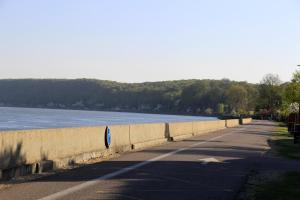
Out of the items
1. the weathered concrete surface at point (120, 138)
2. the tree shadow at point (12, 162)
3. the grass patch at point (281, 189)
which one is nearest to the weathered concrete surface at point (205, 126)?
the weathered concrete surface at point (120, 138)

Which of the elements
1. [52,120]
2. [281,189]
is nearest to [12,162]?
[281,189]

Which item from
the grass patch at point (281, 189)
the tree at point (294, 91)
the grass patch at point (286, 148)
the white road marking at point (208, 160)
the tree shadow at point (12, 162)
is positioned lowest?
the grass patch at point (286, 148)

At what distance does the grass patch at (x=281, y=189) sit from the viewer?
41.1 ft

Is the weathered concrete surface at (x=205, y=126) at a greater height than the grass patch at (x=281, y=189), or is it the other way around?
the weathered concrete surface at (x=205, y=126)

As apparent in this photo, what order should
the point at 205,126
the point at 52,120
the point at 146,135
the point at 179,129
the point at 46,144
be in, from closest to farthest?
the point at 46,144
the point at 146,135
the point at 179,129
the point at 205,126
the point at 52,120

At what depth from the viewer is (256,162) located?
851 inches

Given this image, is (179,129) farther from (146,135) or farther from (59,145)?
(59,145)

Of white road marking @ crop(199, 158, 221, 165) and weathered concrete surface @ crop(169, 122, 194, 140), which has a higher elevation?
Result: weathered concrete surface @ crop(169, 122, 194, 140)

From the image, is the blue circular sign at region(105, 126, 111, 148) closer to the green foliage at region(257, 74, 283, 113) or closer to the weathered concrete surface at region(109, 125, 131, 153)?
the weathered concrete surface at region(109, 125, 131, 153)

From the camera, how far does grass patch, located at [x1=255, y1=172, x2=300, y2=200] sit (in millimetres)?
12531

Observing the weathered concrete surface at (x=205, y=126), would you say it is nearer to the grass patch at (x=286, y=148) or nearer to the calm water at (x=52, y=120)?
the grass patch at (x=286, y=148)

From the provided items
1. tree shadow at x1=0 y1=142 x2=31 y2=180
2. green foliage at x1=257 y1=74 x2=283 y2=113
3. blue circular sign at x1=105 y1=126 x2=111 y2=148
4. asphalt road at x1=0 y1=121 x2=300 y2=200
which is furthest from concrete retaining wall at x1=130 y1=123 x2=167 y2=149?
green foliage at x1=257 y1=74 x2=283 y2=113

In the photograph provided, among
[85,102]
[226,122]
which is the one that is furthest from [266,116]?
[226,122]

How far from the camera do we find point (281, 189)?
1387 cm
